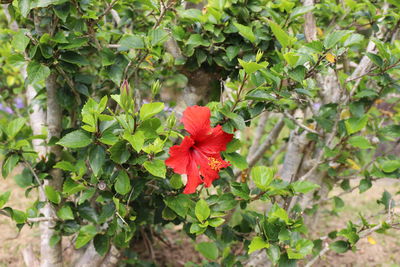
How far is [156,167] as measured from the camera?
3.59 feet

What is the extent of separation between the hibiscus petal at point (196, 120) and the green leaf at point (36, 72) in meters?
0.55

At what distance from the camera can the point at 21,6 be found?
3.78 feet

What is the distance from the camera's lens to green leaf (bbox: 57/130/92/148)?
3.50 feet

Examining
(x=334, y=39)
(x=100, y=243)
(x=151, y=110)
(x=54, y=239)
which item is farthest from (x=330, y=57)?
(x=54, y=239)

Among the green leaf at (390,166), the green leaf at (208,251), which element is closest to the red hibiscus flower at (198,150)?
the green leaf at (208,251)

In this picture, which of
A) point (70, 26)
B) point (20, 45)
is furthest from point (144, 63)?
point (20, 45)

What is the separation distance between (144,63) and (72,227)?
0.79m

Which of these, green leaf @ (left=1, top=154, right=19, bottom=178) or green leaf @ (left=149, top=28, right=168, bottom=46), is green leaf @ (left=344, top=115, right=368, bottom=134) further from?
green leaf @ (left=1, top=154, right=19, bottom=178)

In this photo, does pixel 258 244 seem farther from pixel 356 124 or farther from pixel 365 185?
pixel 365 185

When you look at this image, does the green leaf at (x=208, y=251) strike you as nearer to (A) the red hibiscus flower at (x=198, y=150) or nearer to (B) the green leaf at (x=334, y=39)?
(A) the red hibiscus flower at (x=198, y=150)

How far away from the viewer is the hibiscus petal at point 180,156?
1.12 metres

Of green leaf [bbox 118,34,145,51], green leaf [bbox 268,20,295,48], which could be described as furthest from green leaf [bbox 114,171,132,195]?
green leaf [bbox 268,20,295,48]

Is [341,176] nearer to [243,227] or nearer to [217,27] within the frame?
[243,227]

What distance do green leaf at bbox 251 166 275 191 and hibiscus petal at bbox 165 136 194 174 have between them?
291mm
